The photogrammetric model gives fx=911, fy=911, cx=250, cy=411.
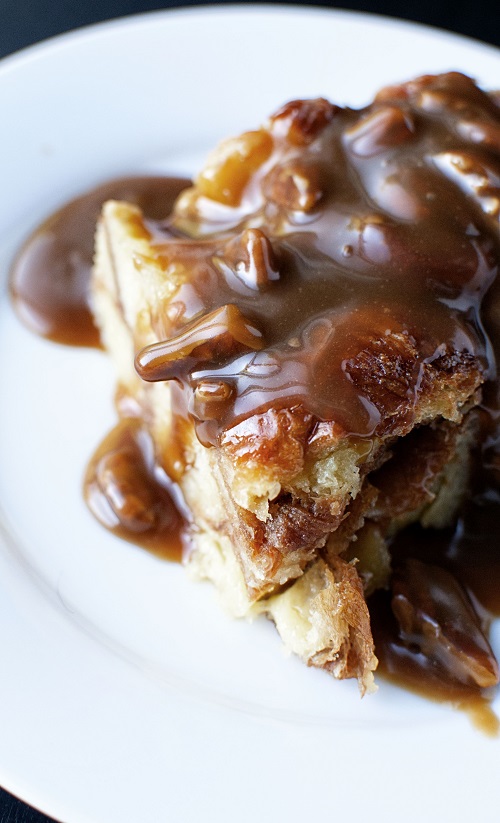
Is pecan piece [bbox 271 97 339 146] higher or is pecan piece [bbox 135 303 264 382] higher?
pecan piece [bbox 271 97 339 146]

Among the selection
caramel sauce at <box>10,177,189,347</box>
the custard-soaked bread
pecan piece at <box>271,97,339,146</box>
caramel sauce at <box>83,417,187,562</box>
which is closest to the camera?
the custard-soaked bread

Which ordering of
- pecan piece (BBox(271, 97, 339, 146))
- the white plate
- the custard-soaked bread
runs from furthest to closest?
pecan piece (BBox(271, 97, 339, 146)) → the custard-soaked bread → the white plate

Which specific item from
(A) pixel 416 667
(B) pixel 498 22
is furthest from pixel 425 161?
(B) pixel 498 22

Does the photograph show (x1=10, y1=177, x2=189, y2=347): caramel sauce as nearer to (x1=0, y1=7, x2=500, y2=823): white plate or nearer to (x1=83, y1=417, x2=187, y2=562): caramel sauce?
(x1=0, y1=7, x2=500, y2=823): white plate

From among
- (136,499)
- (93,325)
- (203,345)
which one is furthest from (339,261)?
(93,325)

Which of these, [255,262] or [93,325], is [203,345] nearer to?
[255,262]

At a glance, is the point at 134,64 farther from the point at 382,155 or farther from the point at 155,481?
the point at 155,481

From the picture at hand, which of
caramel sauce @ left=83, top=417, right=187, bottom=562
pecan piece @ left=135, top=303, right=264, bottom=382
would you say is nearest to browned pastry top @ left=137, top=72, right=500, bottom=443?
pecan piece @ left=135, top=303, right=264, bottom=382
